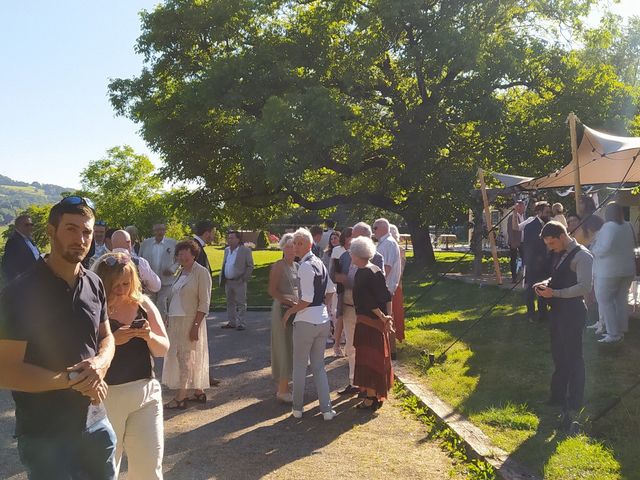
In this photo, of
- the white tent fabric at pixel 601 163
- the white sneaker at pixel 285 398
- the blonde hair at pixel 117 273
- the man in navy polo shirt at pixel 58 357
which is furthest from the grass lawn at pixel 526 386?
the man in navy polo shirt at pixel 58 357

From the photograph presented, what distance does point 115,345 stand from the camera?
3350 mm

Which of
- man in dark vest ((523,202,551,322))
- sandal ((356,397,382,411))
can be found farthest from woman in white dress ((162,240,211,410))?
man in dark vest ((523,202,551,322))

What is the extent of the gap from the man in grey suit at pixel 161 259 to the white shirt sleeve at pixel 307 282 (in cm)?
331

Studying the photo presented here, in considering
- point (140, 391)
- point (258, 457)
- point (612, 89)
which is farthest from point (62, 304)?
point (612, 89)

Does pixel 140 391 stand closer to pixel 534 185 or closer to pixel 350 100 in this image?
pixel 534 185

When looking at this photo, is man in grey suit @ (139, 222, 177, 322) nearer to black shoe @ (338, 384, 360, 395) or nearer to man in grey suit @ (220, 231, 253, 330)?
man in grey suit @ (220, 231, 253, 330)

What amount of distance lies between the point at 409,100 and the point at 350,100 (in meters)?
2.69

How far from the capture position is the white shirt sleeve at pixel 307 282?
6012mm

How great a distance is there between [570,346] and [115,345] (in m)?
4.13

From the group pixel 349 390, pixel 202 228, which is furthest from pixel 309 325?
pixel 202 228

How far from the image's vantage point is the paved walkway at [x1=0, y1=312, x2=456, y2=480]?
4777mm

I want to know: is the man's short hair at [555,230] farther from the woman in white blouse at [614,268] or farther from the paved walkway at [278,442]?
the woman in white blouse at [614,268]

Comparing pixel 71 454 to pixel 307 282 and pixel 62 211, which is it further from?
pixel 307 282

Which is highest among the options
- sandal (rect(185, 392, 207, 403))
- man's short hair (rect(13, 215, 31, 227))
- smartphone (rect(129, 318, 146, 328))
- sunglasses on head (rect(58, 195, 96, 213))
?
man's short hair (rect(13, 215, 31, 227))
